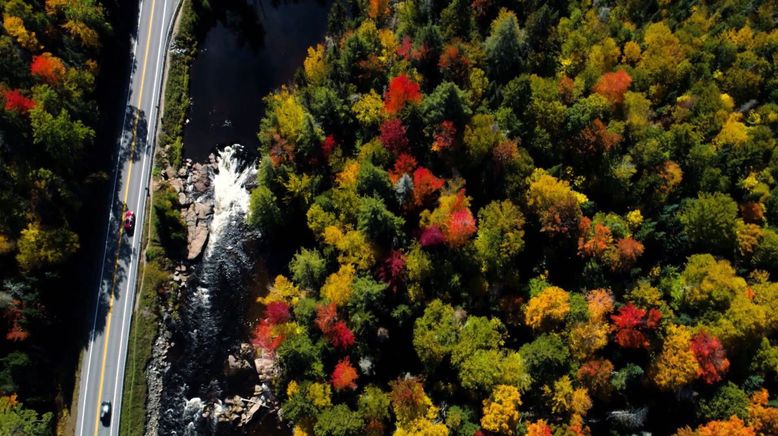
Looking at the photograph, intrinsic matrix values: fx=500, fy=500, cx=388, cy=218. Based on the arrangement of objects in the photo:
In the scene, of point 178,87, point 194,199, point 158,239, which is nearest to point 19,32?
point 178,87

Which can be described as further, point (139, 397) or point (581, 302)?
point (139, 397)

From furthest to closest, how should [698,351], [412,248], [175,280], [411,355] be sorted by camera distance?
[175,280]
[411,355]
[412,248]
[698,351]

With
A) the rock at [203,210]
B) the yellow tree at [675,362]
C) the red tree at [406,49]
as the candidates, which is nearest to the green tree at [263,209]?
the rock at [203,210]

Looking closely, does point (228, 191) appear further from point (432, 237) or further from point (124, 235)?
point (432, 237)

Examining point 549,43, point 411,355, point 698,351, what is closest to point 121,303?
point 411,355

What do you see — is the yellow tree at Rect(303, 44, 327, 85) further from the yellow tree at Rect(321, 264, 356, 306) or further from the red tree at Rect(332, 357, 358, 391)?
the red tree at Rect(332, 357, 358, 391)

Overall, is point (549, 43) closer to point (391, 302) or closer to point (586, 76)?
point (586, 76)
